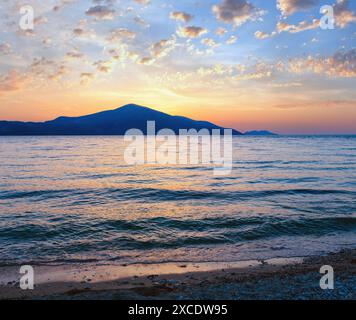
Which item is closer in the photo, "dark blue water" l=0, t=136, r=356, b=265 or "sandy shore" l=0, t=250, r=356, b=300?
"sandy shore" l=0, t=250, r=356, b=300

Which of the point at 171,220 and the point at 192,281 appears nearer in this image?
the point at 192,281

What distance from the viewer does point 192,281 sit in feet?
27.2

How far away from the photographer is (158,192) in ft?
71.7

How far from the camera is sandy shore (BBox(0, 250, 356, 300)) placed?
7273mm

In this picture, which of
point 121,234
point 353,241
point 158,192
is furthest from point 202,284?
point 158,192

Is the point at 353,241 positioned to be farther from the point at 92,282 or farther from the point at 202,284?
the point at 92,282

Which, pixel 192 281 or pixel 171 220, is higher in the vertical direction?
pixel 171 220

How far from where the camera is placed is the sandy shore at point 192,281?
7273 millimetres

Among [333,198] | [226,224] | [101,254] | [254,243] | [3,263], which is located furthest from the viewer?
[333,198]

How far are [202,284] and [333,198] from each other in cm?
1522

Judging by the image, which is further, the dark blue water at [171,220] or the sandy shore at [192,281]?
the dark blue water at [171,220]

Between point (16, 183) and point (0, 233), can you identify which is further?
point (16, 183)
